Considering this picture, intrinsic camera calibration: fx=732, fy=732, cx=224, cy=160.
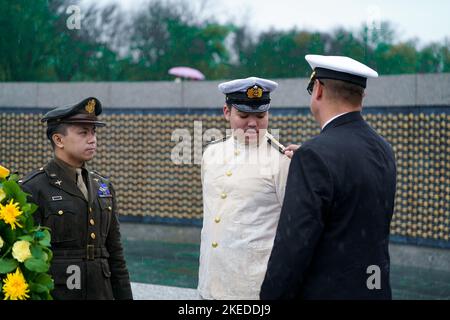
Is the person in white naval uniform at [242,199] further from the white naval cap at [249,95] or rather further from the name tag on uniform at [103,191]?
the name tag on uniform at [103,191]

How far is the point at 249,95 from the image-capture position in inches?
154

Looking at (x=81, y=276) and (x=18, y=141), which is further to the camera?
(x=18, y=141)

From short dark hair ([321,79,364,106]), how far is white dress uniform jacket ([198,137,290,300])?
837mm

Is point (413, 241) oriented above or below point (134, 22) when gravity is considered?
below

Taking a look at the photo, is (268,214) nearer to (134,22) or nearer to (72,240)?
(72,240)

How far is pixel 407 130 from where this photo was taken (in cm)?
956

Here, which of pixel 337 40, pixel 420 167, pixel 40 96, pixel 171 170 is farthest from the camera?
pixel 337 40

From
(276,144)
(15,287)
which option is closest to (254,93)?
(276,144)

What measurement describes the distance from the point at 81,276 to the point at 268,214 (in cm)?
102

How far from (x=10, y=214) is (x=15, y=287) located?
12.0 inches

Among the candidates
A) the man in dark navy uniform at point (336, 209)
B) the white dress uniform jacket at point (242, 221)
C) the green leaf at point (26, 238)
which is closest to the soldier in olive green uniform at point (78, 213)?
the white dress uniform jacket at point (242, 221)

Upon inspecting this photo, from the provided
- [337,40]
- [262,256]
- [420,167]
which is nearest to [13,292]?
[262,256]

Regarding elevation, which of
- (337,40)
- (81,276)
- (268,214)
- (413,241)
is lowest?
(413,241)
